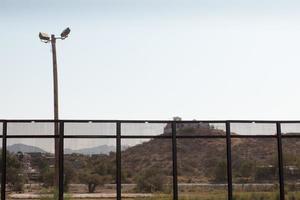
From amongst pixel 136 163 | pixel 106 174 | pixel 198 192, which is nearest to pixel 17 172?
pixel 106 174

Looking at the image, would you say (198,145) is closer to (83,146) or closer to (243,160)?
(243,160)

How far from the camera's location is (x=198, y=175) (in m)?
14.4

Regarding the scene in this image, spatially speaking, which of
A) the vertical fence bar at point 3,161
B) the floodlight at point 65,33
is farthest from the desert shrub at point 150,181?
the floodlight at point 65,33

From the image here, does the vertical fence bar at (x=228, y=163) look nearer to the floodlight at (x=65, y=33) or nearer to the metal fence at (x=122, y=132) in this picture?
the metal fence at (x=122, y=132)

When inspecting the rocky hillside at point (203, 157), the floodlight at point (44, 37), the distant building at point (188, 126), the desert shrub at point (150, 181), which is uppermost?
the floodlight at point (44, 37)

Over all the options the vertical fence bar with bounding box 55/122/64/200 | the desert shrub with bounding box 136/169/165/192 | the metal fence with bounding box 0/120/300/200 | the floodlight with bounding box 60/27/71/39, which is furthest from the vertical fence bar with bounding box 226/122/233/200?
the floodlight with bounding box 60/27/71/39

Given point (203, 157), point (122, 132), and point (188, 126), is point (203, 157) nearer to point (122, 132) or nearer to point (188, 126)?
point (188, 126)

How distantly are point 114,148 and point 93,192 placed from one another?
1533mm

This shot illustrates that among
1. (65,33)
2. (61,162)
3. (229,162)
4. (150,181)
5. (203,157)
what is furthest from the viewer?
(65,33)

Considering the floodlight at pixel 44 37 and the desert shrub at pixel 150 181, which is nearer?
the desert shrub at pixel 150 181

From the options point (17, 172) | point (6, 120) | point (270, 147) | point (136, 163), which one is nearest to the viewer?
point (6, 120)

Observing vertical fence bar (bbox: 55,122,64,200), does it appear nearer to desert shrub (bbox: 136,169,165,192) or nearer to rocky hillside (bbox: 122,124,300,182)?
rocky hillside (bbox: 122,124,300,182)

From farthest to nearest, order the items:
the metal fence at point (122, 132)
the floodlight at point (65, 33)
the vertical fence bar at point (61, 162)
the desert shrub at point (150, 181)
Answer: the floodlight at point (65, 33) → the desert shrub at point (150, 181) → the metal fence at point (122, 132) → the vertical fence bar at point (61, 162)

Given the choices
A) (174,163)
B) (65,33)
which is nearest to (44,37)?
(65,33)
